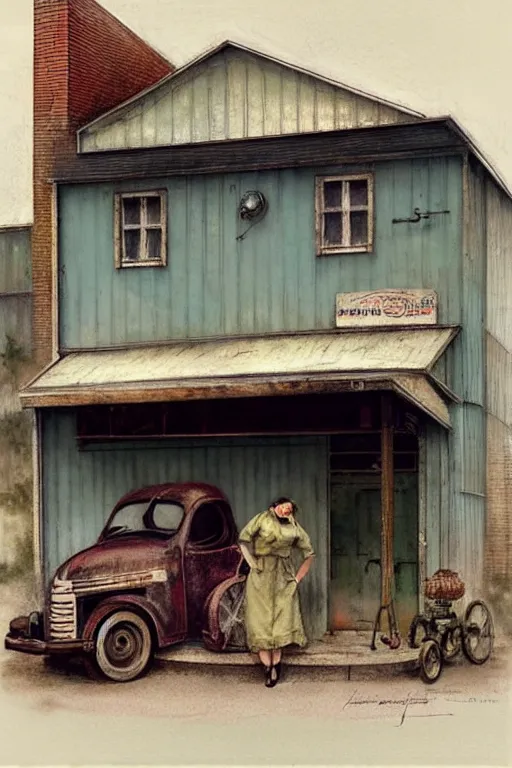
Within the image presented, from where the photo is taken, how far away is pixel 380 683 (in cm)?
1489

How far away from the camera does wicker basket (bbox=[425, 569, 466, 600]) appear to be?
15.1 metres

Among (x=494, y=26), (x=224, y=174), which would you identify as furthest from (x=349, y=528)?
(x=494, y=26)

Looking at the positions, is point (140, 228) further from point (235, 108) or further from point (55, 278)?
point (235, 108)

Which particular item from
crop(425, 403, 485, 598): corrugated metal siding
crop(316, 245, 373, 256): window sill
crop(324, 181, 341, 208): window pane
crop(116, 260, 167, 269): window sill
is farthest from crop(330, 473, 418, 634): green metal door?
crop(116, 260, 167, 269): window sill

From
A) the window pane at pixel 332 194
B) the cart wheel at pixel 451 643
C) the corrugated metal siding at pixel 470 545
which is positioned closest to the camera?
the cart wheel at pixel 451 643

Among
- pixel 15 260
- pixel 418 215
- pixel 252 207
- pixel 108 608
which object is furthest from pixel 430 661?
pixel 15 260

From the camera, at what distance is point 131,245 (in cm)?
1677

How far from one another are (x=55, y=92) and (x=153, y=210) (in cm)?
185

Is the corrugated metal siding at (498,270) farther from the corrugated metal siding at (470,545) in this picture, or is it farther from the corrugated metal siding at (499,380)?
the corrugated metal siding at (470,545)

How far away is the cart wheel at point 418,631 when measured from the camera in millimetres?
14906

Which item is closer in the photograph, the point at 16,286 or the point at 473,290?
the point at 473,290

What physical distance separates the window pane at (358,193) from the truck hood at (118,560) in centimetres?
415

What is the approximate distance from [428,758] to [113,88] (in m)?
8.30
